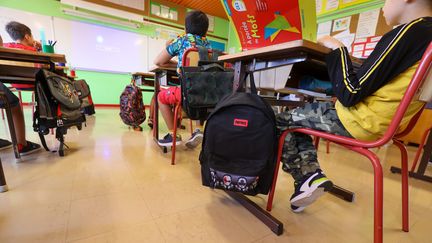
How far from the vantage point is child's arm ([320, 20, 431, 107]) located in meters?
0.46

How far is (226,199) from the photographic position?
94 cm

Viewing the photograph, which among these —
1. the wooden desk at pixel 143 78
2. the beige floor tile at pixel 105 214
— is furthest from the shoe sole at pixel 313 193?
the wooden desk at pixel 143 78

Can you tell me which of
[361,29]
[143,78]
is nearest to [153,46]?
[143,78]

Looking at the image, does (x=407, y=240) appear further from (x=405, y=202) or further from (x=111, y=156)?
(x=111, y=156)

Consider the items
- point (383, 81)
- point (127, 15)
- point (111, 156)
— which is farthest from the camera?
point (127, 15)

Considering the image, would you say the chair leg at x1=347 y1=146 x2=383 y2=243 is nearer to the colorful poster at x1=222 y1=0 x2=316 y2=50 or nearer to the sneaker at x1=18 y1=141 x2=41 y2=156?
the colorful poster at x1=222 y1=0 x2=316 y2=50

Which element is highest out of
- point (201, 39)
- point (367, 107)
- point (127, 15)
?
point (127, 15)

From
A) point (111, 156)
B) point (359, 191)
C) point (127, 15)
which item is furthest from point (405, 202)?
point (127, 15)

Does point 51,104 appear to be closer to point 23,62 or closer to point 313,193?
point 23,62

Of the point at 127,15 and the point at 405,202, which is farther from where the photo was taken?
the point at 127,15

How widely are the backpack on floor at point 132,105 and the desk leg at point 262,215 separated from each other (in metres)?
1.74

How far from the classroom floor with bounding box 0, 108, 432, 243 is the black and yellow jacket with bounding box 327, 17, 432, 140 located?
1.55 feet

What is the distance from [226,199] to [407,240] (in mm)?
724

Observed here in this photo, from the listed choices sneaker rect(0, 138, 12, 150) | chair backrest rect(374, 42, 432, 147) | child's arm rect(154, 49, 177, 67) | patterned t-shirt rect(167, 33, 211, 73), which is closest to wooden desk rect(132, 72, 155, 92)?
child's arm rect(154, 49, 177, 67)
